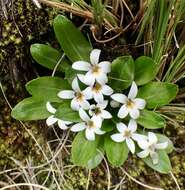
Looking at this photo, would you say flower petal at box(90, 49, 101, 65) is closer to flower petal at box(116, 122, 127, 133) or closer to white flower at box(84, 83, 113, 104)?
white flower at box(84, 83, 113, 104)

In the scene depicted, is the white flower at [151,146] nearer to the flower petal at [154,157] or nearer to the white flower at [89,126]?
the flower petal at [154,157]

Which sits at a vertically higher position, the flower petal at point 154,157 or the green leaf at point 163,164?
the flower petal at point 154,157

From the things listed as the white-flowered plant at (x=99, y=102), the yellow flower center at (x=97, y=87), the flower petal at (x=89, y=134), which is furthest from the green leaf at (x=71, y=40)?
the flower petal at (x=89, y=134)

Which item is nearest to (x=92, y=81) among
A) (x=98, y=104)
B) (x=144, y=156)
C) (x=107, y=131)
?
(x=98, y=104)

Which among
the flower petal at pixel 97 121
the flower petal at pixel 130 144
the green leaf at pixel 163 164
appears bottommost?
the green leaf at pixel 163 164

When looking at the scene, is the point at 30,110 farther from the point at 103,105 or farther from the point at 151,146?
the point at 151,146

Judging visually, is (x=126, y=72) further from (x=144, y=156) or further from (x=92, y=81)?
(x=144, y=156)

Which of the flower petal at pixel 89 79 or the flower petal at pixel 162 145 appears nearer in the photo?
the flower petal at pixel 89 79
